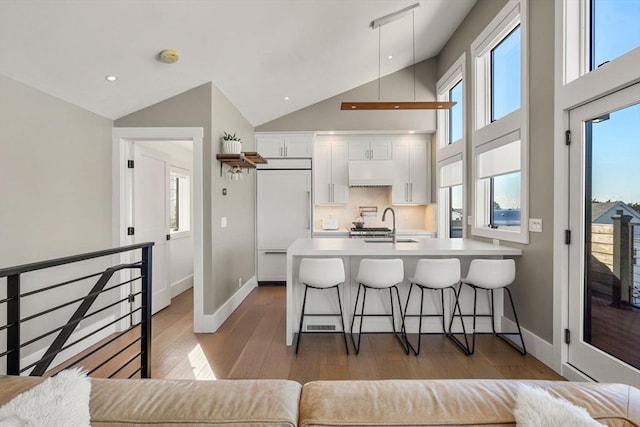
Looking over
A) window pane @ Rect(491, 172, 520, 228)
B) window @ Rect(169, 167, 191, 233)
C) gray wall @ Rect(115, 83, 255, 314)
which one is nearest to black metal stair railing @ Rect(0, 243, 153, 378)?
gray wall @ Rect(115, 83, 255, 314)

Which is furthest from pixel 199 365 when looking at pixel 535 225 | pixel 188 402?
pixel 535 225

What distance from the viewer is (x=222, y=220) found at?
3.57 metres

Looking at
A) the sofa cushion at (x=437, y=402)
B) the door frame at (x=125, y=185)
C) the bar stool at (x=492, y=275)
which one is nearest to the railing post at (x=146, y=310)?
the door frame at (x=125, y=185)

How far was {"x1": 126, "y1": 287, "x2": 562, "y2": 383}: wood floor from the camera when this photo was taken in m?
2.36

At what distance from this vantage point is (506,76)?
10.6ft

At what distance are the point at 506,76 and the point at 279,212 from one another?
11.9 ft

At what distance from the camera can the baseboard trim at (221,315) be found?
10.4 ft

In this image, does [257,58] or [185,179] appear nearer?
[257,58]

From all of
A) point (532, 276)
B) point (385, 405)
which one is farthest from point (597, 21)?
point (385, 405)

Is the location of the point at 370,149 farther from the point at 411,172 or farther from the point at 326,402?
the point at 326,402

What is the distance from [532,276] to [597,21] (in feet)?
6.75

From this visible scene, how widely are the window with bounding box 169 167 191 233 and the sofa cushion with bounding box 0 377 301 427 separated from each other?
4.07m

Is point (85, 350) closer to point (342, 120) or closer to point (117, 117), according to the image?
point (117, 117)

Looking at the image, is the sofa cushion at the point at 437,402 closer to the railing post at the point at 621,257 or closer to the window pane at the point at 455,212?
the railing post at the point at 621,257
